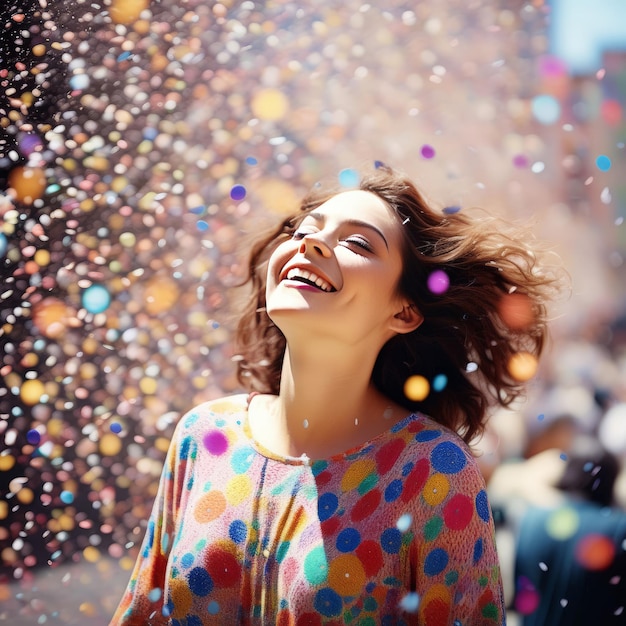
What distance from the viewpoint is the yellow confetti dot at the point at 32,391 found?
1.89 metres

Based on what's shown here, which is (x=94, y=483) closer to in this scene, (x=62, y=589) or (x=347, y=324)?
(x=62, y=589)

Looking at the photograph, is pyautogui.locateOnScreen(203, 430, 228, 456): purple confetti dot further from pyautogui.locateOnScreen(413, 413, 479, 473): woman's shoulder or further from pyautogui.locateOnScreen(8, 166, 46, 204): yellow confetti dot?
pyautogui.locateOnScreen(8, 166, 46, 204): yellow confetti dot

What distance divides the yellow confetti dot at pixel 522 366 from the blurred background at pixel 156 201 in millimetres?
507

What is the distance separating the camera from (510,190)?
7.95 feet

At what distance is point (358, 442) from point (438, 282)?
0.29 meters

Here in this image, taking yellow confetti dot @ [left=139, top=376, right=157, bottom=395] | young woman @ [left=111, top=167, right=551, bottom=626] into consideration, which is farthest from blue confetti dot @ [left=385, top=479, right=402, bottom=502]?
yellow confetti dot @ [left=139, top=376, right=157, bottom=395]

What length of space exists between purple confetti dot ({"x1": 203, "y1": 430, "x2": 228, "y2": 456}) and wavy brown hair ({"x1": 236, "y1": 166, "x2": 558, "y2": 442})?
275mm

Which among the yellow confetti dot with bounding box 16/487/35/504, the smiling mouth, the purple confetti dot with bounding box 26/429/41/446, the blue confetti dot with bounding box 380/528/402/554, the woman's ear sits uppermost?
the smiling mouth

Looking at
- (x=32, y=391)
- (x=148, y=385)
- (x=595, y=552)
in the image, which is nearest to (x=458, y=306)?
(x=595, y=552)

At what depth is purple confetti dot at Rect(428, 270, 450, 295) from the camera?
1202mm

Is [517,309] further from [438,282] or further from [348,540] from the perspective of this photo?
[348,540]

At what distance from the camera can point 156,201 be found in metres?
2.03

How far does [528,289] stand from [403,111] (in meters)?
1.12

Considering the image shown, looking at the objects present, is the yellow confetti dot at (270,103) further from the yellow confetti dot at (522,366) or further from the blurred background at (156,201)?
the yellow confetti dot at (522,366)
